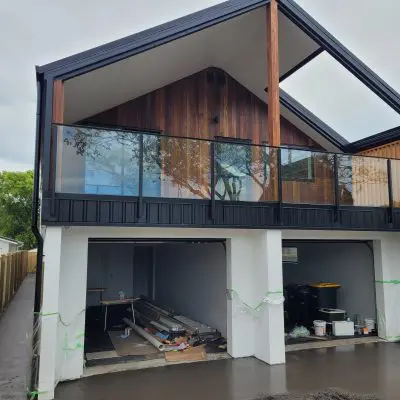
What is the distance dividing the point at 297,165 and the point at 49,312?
16.0 feet

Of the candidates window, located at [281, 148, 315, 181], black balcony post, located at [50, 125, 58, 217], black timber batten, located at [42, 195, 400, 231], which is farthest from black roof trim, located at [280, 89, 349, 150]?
black balcony post, located at [50, 125, 58, 217]

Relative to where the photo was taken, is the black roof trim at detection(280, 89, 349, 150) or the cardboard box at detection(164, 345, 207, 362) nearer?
the cardboard box at detection(164, 345, 207, 362)

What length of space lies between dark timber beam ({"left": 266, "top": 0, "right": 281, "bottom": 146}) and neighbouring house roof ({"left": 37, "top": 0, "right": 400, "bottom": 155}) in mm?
301

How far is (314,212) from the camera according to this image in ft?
22.8

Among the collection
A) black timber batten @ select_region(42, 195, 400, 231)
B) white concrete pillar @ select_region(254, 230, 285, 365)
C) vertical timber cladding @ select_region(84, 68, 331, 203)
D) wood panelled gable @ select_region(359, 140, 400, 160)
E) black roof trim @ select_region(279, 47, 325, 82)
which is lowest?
white concrete pillar @ select_region(254, 230, 285, 365)

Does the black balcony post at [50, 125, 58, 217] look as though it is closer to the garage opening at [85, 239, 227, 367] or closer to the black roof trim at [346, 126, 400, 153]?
the garage opening at [85, 239, 227, 367]

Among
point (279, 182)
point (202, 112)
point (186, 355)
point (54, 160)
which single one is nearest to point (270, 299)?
point (186, 355)

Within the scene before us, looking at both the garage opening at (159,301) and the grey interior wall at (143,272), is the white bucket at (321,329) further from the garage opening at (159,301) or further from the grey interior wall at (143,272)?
the grey interior wall at (143,272)

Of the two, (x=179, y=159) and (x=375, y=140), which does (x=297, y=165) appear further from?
(x=375, y=140)

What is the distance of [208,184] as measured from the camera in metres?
6.32

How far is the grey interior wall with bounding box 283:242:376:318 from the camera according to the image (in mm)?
8539

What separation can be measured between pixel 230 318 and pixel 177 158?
121 inches

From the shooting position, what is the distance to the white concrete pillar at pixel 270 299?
20.6ft

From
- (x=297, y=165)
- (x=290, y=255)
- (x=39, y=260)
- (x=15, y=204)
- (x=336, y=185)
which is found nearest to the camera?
(x=39, y=260)
